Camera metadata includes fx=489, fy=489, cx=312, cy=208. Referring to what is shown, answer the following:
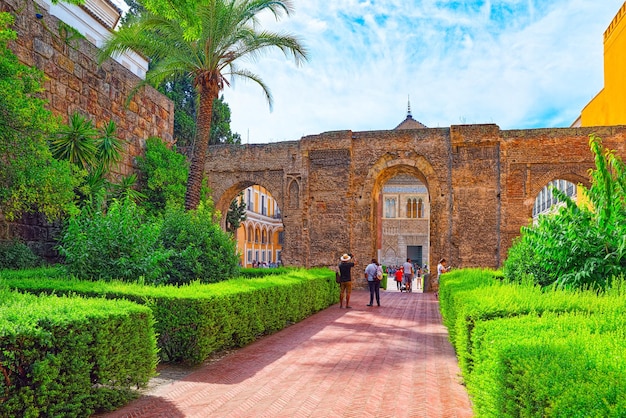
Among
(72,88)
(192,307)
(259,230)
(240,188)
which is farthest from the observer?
(259,230)

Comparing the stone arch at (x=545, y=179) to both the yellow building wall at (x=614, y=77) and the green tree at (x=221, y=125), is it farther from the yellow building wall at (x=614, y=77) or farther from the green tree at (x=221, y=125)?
the green tree at (x=221, y=125)

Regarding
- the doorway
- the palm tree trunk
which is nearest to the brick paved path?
the palm tree trunk

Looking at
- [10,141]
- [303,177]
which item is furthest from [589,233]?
[303,177]

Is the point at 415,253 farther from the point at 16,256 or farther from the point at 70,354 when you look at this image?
the point at 70,354

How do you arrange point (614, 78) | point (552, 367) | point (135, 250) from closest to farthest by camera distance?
point (552, 367) → point (135, 250) → point (614, 78)

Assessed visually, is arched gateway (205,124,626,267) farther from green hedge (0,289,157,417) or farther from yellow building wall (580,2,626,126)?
green hedge (0,289,157,417)

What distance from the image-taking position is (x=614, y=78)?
23734mm

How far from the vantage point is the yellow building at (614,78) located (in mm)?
22688

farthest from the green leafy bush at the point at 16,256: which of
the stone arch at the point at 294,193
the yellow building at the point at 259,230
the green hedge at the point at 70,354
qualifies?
the yellow building at the point at 259,230

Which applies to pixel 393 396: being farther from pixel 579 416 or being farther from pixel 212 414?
pixel 579 416

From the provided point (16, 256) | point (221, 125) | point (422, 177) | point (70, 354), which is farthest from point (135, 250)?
point (221, 125)

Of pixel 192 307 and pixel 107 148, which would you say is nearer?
pixel 192 307

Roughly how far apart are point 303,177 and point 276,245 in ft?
100

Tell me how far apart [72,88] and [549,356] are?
11.8 metres
